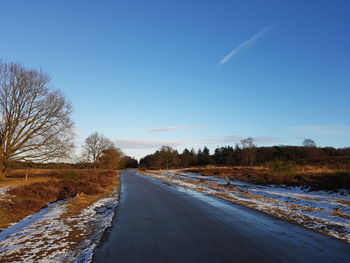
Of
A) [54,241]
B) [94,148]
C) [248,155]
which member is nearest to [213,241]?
[54,241]

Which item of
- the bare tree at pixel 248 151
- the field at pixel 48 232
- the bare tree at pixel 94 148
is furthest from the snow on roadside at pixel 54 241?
the bare tree at pixel 248 151

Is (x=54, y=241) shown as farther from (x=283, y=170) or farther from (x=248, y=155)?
(x=248, y=155)

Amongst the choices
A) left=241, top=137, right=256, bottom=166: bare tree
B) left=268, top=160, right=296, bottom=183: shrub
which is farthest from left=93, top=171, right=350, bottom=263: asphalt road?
left=241, top=137, right=256, bottom=166: bare tree

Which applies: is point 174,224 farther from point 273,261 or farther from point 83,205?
point 83,205

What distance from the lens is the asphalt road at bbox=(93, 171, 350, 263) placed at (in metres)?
5.15

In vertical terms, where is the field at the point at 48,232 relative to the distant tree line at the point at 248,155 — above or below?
below

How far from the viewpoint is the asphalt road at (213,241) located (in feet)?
16.9

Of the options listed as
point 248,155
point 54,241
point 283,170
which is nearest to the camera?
point 54,241

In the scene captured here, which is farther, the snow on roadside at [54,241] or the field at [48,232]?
the field at [48,232]

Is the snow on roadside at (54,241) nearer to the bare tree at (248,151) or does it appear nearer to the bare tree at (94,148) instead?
the bare tree at (94,148)

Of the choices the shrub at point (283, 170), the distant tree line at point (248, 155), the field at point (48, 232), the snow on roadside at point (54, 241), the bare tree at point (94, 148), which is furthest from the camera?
the distant tree line at point (248, 155)

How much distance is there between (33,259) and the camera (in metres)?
5.16

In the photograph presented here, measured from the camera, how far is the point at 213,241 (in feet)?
20.4

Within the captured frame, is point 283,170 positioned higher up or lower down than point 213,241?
higher up
